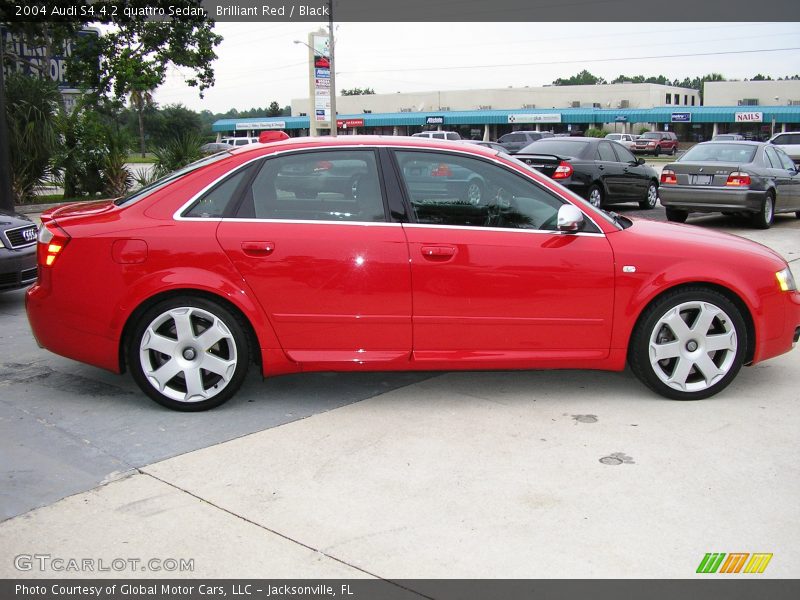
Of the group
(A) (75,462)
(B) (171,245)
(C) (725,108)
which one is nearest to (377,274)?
(B) (171,245)

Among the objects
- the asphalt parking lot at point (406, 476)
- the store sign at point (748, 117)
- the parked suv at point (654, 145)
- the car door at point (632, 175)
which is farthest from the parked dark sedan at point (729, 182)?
the store sign at point (748, 117)

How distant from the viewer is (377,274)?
4648mm

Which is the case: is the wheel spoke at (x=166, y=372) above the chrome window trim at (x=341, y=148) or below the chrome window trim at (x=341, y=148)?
below

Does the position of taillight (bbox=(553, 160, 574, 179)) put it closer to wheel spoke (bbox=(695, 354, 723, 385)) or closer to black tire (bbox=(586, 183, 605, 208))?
black tire (bbox=(586, 183, 605, 208))

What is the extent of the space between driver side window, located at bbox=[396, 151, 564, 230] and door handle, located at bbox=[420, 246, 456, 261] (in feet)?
0.61

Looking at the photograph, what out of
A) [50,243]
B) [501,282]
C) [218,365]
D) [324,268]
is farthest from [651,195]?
[50,243]

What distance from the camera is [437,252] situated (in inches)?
184

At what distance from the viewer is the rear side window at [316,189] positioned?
4754 millimetres

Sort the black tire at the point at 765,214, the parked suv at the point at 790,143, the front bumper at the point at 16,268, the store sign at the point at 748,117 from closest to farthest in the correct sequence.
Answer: the front bumper at the point at 16,268, the black tire at the point at 765,214, the parked suv at the point at 790,143, the store sign at the point at 748,117

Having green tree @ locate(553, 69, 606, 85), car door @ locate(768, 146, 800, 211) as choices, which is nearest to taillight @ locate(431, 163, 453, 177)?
car door @ locate(768, 146, 800, 211)

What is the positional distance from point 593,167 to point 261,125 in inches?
2776

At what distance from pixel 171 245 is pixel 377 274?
1.24 metres

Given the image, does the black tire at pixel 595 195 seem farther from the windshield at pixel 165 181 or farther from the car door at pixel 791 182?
the windshield at pixel 165 181

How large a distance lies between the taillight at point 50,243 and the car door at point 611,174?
39.1 feet
